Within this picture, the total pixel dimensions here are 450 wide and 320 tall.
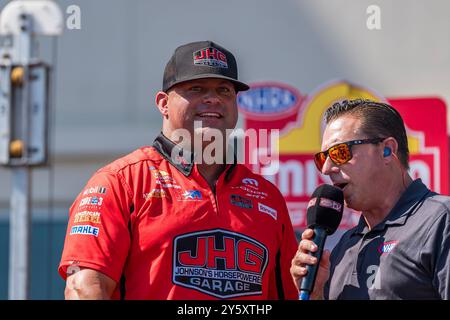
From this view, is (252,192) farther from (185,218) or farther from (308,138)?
(308,138)

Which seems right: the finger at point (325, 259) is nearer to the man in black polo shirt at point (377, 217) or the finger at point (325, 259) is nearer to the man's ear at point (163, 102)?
the man in black polo shirt at point (377, 217)

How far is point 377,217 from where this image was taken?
2826 millimetres

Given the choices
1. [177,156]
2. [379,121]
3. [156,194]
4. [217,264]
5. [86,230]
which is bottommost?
[217,264]

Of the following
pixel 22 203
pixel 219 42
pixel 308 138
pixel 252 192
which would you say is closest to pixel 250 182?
pixel 252 192

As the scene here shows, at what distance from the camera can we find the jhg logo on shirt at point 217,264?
279cm

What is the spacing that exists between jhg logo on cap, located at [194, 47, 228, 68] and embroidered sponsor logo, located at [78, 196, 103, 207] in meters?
0.56

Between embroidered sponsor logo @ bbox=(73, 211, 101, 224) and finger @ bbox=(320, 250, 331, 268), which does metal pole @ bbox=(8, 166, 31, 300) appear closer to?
embroidered sponsor logo @ bbox=(73, 211, 101, 224)

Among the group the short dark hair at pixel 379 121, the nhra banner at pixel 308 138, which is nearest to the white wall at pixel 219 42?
the nhra banner at pixel 308 138

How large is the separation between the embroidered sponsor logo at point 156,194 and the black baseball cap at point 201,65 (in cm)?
38

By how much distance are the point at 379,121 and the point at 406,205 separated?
28cm

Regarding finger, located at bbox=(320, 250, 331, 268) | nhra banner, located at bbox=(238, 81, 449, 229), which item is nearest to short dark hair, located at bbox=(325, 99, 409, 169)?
finger, located at bbox=(320, 250, 331, 268)

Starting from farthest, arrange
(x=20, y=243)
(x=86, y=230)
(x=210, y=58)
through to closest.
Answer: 1. (x=210, y=58)
2. (x=86, y=230)
3. (x=20, y=243)
